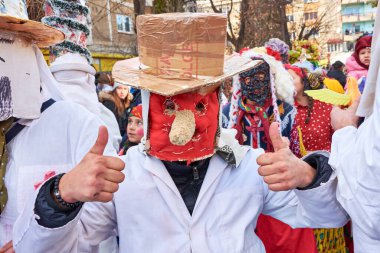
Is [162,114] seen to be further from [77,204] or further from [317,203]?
[317,203]

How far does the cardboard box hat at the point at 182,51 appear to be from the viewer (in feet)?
6.67

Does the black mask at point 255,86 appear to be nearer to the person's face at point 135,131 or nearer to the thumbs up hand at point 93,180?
the person's face at point 135,131

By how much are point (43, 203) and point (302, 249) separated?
86.4 inches

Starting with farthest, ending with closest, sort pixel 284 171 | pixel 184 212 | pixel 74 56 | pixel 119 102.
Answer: pixel 119 102, pixel 74 56, pixel 184 212, pixel 284 171

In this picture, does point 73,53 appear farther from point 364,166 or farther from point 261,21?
point 261,21

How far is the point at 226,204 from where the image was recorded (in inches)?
82.1

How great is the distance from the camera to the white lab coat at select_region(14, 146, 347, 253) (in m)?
2.04

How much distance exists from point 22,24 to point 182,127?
36.7 inches

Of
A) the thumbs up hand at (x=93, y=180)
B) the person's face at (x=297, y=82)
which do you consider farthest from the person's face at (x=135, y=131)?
the thumbs up hand at (x=93, y=180)

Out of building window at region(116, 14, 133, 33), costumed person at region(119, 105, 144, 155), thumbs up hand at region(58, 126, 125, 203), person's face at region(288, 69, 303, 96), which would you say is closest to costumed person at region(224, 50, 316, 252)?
person's face at region(288, 69, 303, 96)

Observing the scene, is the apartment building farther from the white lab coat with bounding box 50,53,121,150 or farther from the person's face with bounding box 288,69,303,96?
the white lab coat with bounding box 50,53,121,150

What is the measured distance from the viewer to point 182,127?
2.04 m

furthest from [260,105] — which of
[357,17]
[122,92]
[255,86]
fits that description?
[357,17]

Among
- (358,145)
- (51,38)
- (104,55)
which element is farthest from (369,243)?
(104,55)
